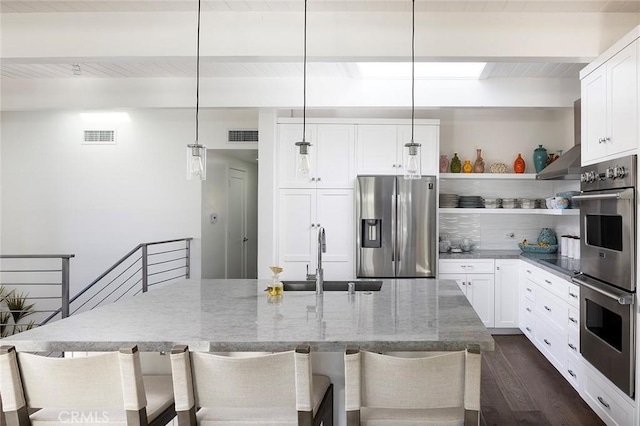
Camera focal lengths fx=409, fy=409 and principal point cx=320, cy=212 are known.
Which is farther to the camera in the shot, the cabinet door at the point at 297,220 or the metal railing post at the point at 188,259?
the metal railing post at the point at 188,259

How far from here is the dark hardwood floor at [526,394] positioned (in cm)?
275

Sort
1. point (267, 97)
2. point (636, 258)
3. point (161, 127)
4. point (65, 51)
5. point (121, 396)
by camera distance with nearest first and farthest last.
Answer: point (121, 396), point (636, 258), point (65, 51), point (267, 97), point (161, 127)

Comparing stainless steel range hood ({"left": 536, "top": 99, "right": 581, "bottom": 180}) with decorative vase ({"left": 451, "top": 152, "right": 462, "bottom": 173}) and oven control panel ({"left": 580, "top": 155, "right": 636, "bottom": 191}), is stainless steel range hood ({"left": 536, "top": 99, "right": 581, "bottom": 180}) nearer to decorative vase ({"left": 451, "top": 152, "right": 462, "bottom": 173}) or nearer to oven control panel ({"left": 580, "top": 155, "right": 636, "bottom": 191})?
oven control panel ({"left": 580, "top": 155, "right": 636, "bottom": 191})

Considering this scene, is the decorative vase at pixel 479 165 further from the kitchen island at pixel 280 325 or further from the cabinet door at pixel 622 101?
the kitchen island at pixel 280 325

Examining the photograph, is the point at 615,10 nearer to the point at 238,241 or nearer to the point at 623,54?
the point at 623,54

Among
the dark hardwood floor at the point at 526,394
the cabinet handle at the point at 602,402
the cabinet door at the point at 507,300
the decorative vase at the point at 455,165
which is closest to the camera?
the cabinet handle at the point at 602,402

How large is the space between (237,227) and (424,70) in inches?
160

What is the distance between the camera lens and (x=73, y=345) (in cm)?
155

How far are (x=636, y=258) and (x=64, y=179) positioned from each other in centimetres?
635

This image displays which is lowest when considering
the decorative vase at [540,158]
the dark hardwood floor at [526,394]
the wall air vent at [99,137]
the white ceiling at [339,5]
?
the dark hardwood floor at [526,394]

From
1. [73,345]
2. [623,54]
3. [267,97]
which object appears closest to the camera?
[73,345]

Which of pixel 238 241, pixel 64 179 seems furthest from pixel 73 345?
pixel 238 241

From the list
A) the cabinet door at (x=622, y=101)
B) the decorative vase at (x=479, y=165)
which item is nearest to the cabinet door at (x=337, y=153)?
the decorative vase at (x=479, y=165)

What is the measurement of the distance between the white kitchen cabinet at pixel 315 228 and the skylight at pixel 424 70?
131 cm
